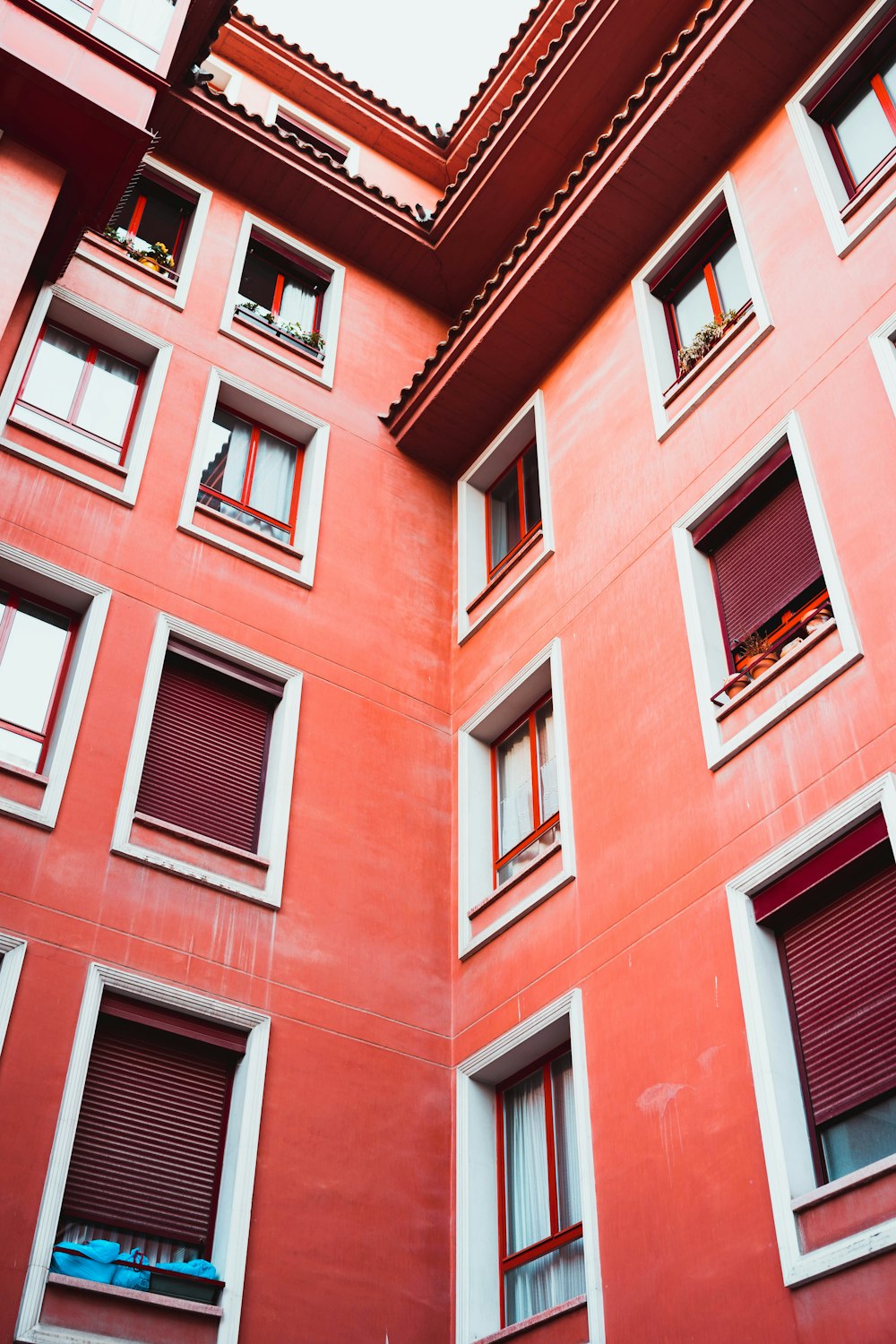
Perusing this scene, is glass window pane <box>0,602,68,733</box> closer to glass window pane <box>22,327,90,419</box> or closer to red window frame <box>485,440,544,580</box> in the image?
glass window pane <box>22,327,90,419</box>

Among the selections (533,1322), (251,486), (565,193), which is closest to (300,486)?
(251,486)

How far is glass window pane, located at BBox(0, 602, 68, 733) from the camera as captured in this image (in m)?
11.1

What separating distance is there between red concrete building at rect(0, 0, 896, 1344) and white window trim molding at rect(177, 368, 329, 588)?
0.24ft

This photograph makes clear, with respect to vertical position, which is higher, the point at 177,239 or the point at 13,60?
the point at 177,239

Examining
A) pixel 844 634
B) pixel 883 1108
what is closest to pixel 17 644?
pixel 844 634

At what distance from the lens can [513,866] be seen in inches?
485

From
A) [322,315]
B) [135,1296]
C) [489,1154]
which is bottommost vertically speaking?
[135,1296]

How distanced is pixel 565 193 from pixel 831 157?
10.4 feet

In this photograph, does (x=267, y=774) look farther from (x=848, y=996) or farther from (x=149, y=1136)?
(x=848, y=996)

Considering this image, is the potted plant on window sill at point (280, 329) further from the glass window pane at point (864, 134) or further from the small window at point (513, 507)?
the glass window pane at point (864, 134)

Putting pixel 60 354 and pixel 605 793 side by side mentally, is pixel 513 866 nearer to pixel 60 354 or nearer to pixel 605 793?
pixel 605 793

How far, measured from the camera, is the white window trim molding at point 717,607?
360 inches

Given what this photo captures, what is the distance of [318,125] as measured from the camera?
19734mm

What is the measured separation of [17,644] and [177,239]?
262 inches
